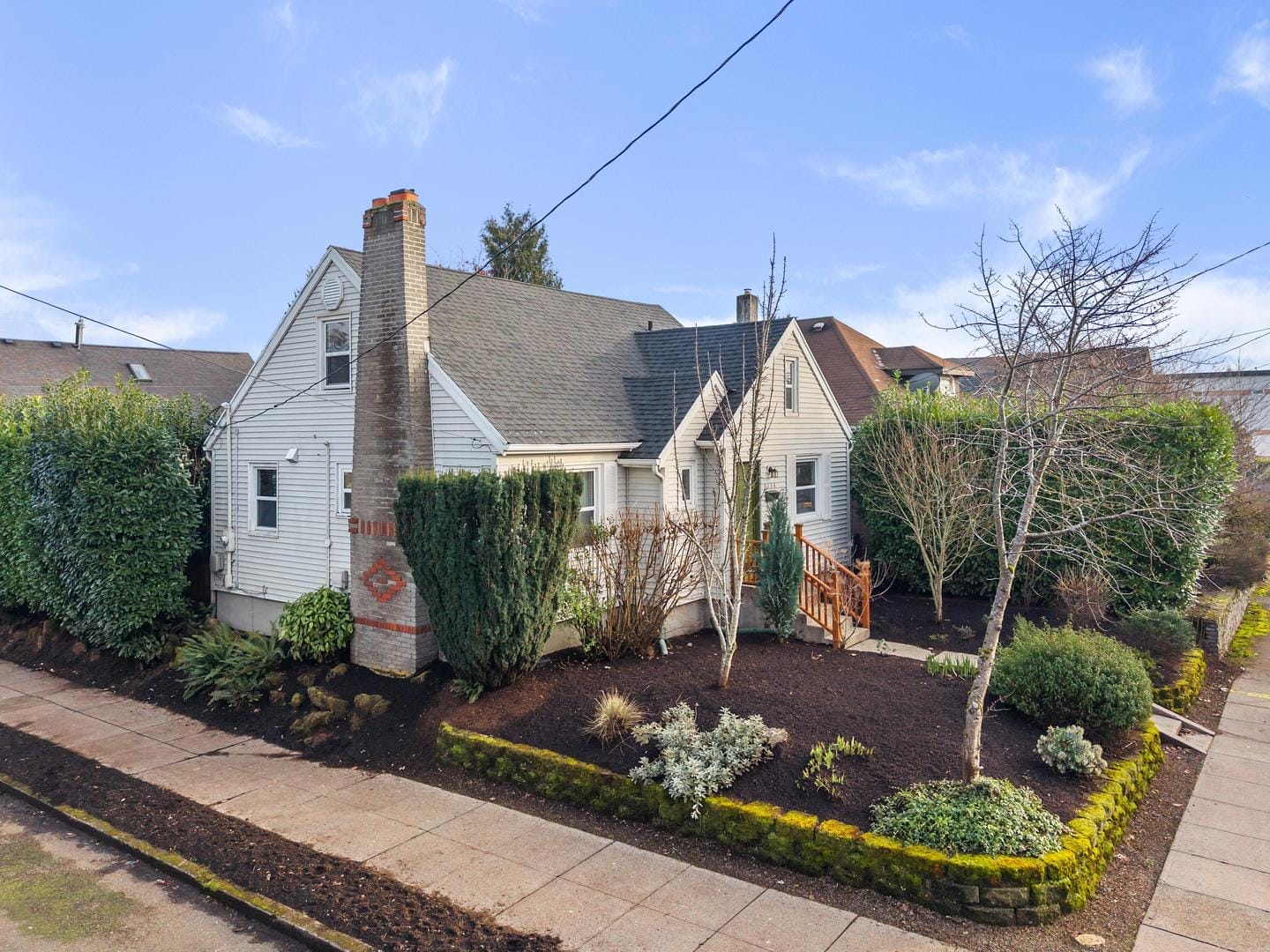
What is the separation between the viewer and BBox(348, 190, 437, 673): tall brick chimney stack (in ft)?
36.6

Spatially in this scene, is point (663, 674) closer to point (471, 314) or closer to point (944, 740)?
point (944, 740)

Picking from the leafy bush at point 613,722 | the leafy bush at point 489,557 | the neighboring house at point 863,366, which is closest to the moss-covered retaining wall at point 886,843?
the leafy bush at point 613,722

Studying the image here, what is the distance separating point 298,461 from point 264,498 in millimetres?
1192

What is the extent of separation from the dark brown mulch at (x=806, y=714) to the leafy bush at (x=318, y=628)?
2.94m

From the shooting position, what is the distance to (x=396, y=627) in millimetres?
11078

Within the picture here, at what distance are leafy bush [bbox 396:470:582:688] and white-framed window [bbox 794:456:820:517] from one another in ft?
23.6

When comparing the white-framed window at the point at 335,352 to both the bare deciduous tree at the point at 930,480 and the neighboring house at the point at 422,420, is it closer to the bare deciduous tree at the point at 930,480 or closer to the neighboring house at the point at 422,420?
the neighboring house at the point at 422,420

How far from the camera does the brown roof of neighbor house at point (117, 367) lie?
1028 inches

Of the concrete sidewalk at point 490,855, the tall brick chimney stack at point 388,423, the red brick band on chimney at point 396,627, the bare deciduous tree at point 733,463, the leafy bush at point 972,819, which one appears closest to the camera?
the concrete sidewalk at point 490,855

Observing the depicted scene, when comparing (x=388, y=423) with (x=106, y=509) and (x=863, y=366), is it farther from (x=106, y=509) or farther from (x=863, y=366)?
(x=863, y=366)

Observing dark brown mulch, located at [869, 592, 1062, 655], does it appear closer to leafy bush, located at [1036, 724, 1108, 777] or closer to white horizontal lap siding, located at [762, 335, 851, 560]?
white horizontal lap siding, located at [762, 335, 851, 560]

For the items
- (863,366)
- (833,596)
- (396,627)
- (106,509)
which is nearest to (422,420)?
(396,627)

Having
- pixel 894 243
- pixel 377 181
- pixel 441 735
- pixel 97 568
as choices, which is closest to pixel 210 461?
pixel 97 568

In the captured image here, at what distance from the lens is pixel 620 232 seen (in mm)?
11859
